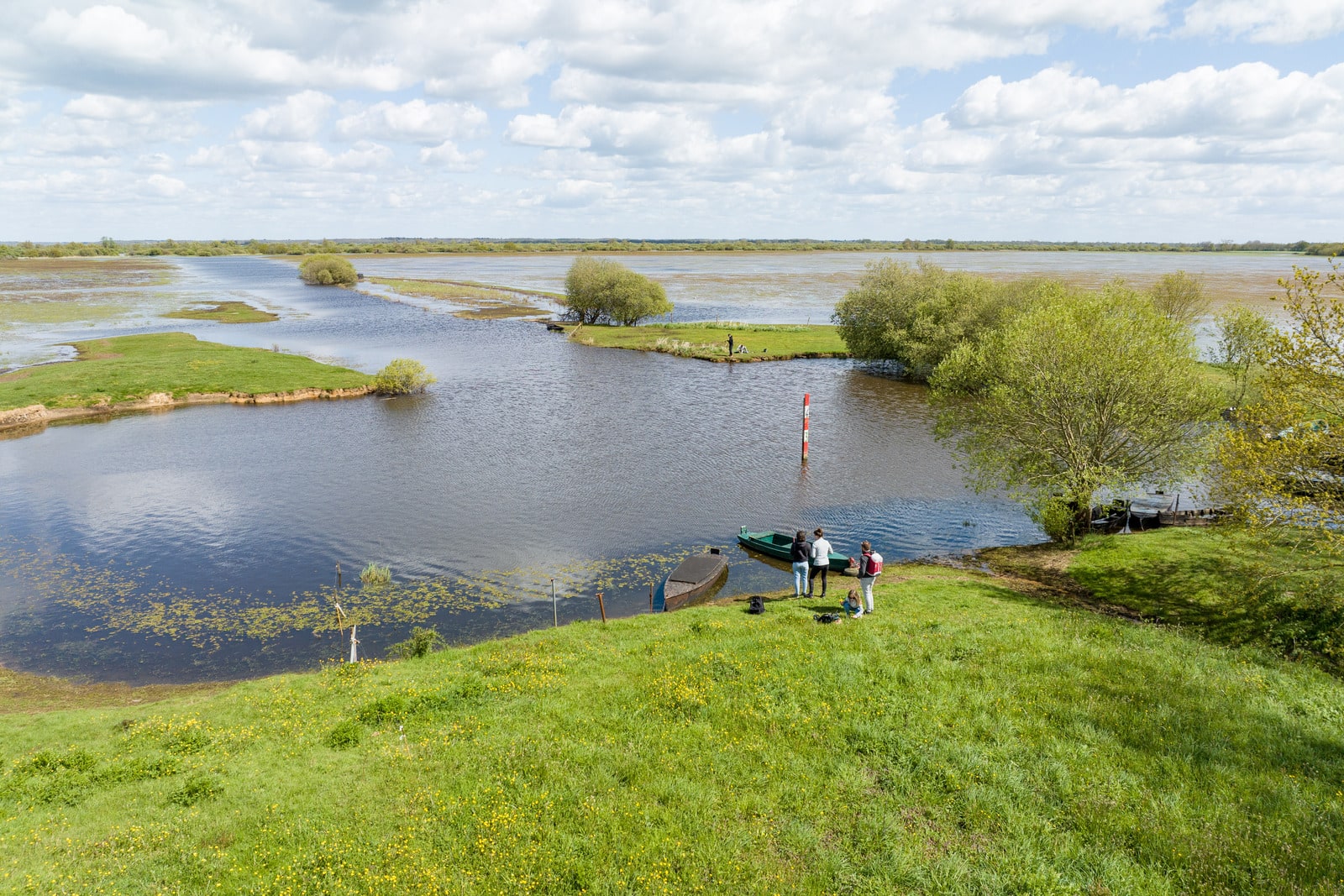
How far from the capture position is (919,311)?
2995 inches

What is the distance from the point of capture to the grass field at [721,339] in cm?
9088

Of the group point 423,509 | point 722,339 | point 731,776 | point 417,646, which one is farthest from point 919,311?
point 731,776

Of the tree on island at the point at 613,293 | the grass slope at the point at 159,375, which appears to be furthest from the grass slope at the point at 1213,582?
the tree on island at the point at 613,293

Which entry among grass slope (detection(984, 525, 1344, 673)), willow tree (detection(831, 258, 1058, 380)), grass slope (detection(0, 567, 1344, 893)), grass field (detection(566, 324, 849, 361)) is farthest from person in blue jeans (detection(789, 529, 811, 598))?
grass field (detection(566, 324, 849, 361))

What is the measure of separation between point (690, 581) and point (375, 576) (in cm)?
1461

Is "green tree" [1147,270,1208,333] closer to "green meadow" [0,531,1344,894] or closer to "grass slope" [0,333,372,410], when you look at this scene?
"green meadow" [0,531,1344,894]

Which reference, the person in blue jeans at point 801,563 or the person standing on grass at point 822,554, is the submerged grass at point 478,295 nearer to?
the person in blue jeans at point 801,563

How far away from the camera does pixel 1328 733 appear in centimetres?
1495

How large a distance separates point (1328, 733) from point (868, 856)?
36.5ft

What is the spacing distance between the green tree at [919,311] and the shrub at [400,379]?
49260 mm

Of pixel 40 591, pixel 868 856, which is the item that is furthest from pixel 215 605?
pixel 868 856

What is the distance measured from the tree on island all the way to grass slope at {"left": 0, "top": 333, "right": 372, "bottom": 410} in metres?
48.8

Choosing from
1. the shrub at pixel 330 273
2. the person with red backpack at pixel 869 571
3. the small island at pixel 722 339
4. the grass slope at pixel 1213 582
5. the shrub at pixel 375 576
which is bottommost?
the shrub at pixel 375 576

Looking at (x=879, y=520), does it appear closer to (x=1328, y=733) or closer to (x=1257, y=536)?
(x=1257, y=536)
